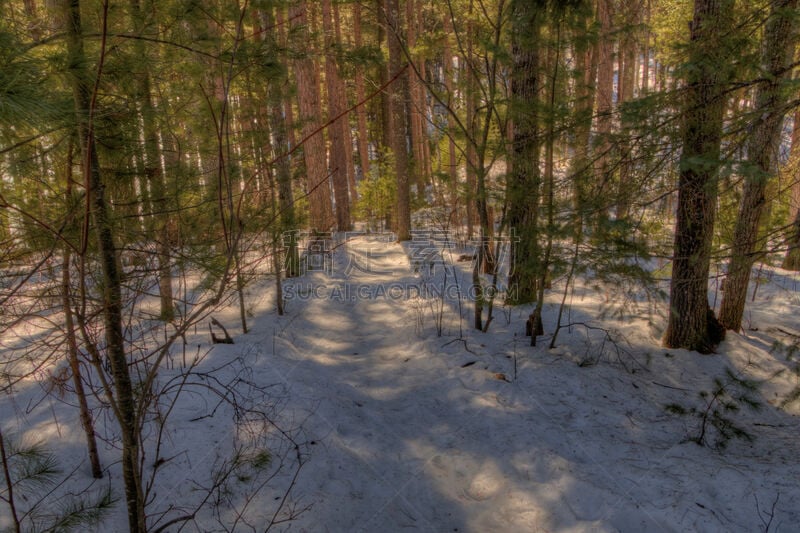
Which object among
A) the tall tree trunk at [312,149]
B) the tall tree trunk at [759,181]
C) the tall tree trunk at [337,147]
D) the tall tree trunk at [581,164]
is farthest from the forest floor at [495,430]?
the tall tree trunk at [337,147]

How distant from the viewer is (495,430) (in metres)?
4.29

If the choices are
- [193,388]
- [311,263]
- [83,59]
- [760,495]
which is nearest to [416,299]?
[311,263]

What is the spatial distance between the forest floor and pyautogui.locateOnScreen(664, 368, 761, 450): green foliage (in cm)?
5

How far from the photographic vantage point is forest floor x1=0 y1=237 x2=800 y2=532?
324cm

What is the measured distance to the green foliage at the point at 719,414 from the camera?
4.01 metres

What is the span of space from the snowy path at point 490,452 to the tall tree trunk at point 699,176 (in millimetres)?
1394

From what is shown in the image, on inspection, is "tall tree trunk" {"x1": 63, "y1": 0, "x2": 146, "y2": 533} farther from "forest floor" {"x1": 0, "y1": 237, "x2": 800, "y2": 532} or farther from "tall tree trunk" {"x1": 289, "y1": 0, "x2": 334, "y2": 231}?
"tall tree trunk" {"x1": 289, "y1": 0, "x2": 334, "y2": 231}

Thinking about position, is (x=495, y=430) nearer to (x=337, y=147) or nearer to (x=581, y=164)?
(x=581, y=164)

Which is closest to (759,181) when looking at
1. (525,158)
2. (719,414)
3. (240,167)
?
(525,158)

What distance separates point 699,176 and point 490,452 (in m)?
3.65

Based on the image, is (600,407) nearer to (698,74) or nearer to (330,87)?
(698,74)

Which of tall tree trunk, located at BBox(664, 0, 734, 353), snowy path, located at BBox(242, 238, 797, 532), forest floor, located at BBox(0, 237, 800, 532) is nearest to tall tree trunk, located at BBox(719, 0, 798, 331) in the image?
tall tree trunk, located at BBox(664, 0, 734, 353)

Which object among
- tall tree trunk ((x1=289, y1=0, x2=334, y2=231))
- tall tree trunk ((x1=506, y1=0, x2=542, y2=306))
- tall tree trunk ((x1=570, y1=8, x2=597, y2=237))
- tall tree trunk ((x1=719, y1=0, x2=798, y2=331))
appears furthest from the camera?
tall tree trunk ((x1=289, y1=0, x2=334, y2=231))

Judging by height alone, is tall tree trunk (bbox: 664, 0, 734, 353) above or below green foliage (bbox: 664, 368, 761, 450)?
above
